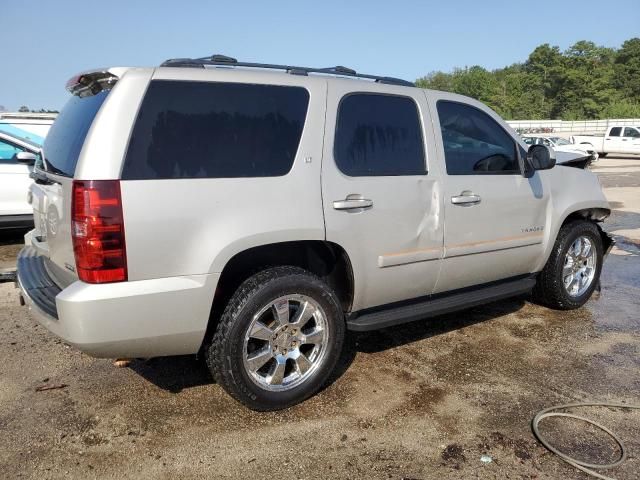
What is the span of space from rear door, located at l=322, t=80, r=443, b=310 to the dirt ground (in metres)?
0.64

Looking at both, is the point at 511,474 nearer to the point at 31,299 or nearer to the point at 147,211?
the point at 147,211

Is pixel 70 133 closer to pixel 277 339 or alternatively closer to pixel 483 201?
pixel 277 339

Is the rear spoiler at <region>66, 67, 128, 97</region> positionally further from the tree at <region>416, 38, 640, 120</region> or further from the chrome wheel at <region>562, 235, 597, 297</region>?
the tree at <region>416, 38, 640, 120</region>

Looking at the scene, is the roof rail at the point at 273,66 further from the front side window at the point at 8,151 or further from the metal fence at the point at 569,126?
→ the metal fence at the point at 569,126

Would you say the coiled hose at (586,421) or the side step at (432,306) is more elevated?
the side step at (432,306)

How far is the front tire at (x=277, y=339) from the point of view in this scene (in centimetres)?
303

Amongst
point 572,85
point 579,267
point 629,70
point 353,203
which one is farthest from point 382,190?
point 629,70

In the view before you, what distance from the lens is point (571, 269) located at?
5.11m

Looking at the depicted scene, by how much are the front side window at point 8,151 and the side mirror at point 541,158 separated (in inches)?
267

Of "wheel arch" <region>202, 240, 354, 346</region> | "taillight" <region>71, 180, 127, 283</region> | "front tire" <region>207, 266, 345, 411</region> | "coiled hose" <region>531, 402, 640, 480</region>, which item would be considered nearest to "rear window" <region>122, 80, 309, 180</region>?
"taillight" <region>71, 180, 127, 283</region>

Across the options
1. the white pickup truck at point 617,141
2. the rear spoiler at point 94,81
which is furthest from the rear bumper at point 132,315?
the white pickup truck at point 617,141

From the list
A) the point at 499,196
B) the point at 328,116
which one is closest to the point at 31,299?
the point at 328,116

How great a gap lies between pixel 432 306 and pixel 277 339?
4.04ft

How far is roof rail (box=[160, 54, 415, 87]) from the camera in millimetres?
3148
